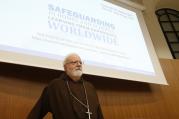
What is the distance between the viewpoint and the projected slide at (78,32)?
8.08 feet

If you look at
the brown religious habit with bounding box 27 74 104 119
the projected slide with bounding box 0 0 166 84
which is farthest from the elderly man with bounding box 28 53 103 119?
the projected slide with bounding box 0 0 166 84

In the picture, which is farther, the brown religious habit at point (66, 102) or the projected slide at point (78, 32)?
the projected slide at point (78, 32)

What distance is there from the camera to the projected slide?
246cm

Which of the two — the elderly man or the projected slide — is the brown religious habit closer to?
the elderly man

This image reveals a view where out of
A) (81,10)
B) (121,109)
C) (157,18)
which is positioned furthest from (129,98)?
(157,18)

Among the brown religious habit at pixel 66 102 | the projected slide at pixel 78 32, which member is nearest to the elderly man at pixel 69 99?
the brown religious habit at pixel 66 102

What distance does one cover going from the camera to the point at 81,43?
9.60 ft

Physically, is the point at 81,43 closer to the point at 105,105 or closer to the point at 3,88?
→ the point at 105,105

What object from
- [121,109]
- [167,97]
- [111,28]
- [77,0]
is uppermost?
[77,0]

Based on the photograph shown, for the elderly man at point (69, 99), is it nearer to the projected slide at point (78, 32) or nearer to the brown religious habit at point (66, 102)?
the brown religious habit at point (66, 102)

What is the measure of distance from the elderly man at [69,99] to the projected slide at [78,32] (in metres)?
0.61

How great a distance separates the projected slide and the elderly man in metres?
0.61

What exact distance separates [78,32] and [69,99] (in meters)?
1.22

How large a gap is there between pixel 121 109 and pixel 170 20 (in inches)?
128
